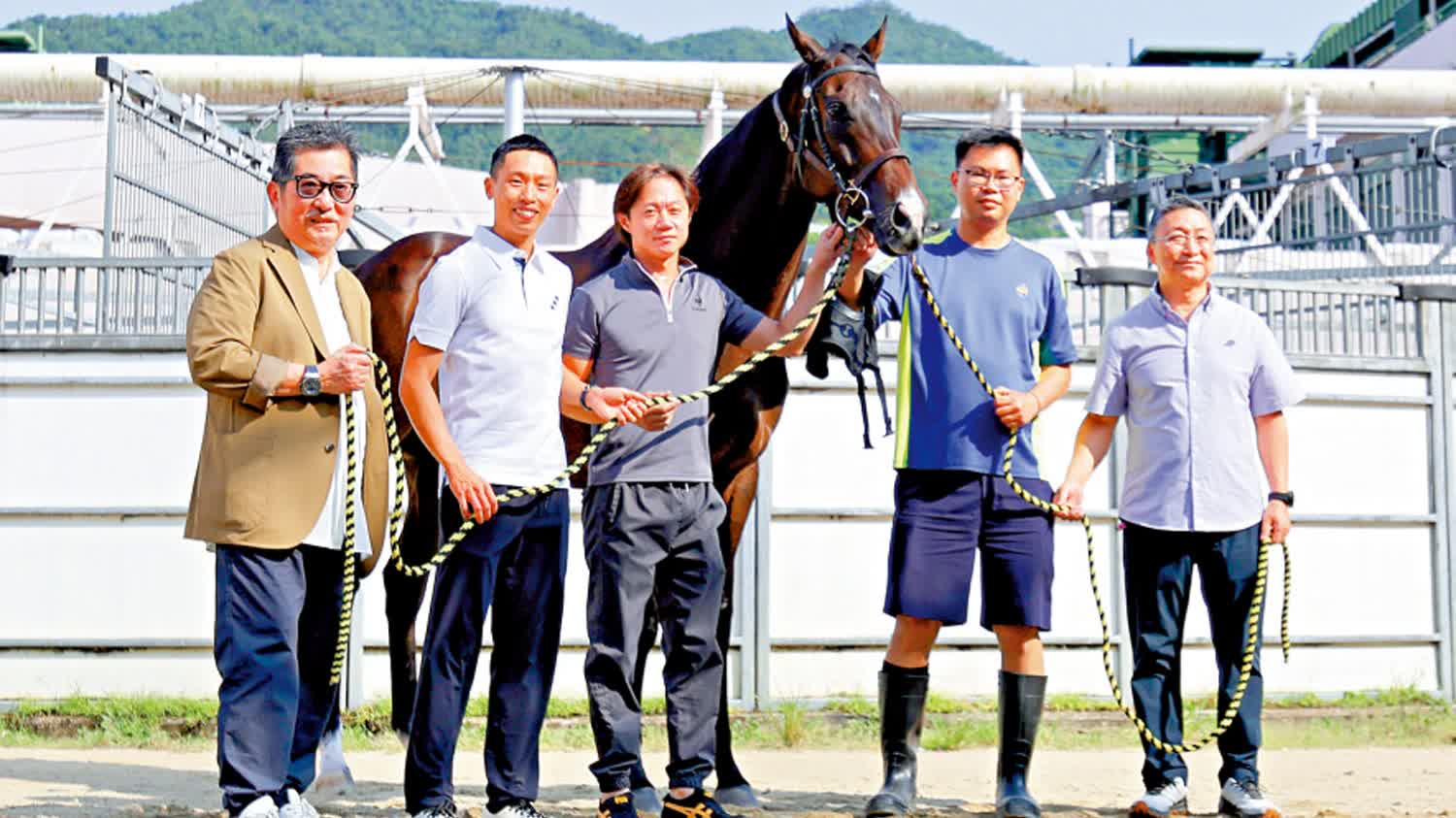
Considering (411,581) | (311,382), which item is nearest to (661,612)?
(311,382)

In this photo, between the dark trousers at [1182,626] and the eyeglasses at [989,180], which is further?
the dark trousers at [1182,626]

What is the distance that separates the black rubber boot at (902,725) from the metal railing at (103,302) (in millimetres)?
4306

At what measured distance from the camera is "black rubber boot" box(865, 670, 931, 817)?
432 centimetres

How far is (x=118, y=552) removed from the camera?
7.30 m

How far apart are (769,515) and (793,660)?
697 mm

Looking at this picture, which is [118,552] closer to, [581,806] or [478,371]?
[581,806]

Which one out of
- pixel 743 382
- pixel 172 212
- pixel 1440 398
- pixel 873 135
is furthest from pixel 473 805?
pixel 1440 398

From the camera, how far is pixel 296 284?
380cm

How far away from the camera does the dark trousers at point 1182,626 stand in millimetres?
4531

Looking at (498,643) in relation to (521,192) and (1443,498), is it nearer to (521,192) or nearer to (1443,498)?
(521,192)

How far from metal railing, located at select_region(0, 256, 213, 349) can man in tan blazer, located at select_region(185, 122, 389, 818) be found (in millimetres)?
3701

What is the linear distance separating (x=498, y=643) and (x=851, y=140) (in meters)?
1.61

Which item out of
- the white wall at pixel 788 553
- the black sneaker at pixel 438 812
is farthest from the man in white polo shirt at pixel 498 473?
A: the white wall at pixel 788 553

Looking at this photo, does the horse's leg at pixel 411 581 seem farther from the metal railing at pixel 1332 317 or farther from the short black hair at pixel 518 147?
the metal railing at pixel 1332 317
